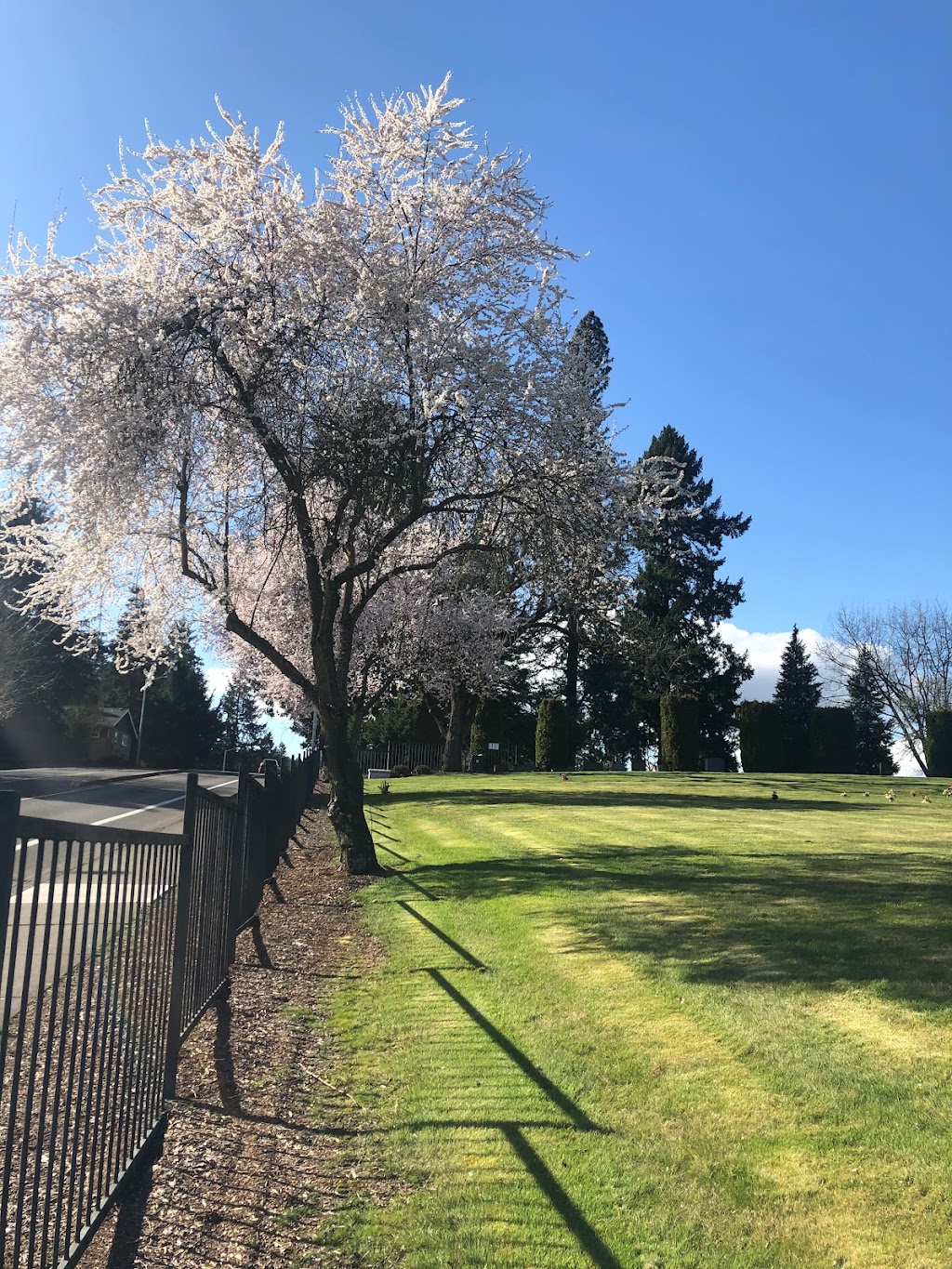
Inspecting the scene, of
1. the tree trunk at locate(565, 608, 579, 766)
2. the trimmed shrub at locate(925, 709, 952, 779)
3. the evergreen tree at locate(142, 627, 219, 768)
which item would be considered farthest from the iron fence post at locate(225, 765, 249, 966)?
the evergreen tree at locate(142, 627, 219, 768)

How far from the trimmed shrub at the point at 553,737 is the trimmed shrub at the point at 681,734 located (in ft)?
12.6

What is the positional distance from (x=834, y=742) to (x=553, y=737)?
10360 millimetres

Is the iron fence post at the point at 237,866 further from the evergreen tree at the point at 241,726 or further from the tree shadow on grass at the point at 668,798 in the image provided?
the evergreen tree at the point at 241,726

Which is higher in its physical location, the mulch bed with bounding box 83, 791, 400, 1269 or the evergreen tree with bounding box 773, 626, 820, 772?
the evergreen tree with bounding box 773, 626, 820, 772

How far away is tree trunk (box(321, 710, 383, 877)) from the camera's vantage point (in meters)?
13.3

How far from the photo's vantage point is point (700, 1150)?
429 centimetres

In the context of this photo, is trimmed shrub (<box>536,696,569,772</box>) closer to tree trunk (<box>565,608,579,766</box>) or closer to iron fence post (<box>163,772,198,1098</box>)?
tree trunk (<box>565,608,579,766</box>)

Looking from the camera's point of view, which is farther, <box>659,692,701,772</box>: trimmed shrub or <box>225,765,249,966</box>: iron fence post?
<box>659,692,701,772</box>: trimmed shrub

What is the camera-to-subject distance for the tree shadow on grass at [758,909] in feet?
21.6

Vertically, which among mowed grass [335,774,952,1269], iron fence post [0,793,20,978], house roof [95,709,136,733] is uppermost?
house roof [95,709,136,733]

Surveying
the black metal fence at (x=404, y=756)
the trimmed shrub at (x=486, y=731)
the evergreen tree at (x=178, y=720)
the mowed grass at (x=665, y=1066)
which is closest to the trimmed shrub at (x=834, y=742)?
the trimmed shrub at (x=486, y=731)

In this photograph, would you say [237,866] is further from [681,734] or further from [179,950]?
[681,734]

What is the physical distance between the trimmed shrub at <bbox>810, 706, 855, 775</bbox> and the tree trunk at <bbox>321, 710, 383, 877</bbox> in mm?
26914

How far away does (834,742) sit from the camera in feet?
119
